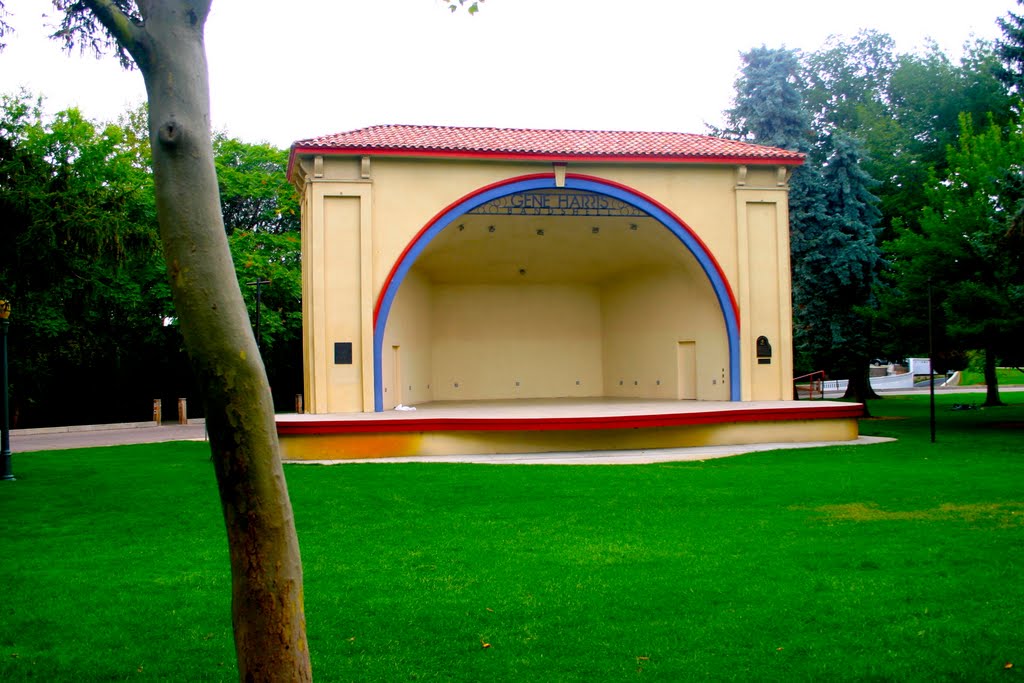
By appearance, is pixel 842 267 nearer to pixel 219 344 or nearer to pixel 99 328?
pixel 99 328

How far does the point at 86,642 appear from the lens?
5.85 metres

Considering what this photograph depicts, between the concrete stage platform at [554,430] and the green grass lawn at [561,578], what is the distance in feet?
12.8

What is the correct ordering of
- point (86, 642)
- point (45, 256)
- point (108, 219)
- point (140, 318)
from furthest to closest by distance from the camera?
1. point (140, 318)
2. point (108, 219)
3. point (45, 256)
4. point (86, 642)

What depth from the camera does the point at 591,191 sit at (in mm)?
21297

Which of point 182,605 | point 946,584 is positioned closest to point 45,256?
point 182,605

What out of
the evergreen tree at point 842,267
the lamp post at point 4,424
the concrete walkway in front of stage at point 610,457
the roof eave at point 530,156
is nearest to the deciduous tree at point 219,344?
the concrete walkway in front of stage at point 610,457

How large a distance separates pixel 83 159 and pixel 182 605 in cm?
2703

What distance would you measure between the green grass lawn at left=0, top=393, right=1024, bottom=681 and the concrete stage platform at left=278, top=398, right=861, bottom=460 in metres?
3.91

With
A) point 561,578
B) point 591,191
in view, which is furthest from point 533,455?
point 561,578

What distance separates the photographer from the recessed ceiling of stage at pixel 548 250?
81.4 ft

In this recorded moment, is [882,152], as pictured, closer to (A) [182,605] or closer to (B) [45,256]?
(B) [45,256]

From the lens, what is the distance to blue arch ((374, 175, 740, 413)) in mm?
19859

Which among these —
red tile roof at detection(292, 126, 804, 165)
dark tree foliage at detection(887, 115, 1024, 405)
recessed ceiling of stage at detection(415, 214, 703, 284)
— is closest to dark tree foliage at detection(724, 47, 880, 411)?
dark tree foliage at detection(887, 115, 1024, 405)

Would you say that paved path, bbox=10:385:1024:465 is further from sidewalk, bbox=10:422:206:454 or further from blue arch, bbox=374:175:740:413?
blue arch, bbox=374:175:740:413
